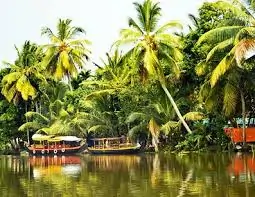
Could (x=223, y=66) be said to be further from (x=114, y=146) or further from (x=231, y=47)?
(x=114, y=146)

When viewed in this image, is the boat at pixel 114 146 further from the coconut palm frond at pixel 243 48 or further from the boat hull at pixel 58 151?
the coconut palm frond at pixel 243 48

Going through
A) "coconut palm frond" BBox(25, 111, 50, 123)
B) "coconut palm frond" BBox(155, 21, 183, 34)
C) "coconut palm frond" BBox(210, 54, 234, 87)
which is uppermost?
"coconut palm frond" BBox(155, 21, 183, 34)

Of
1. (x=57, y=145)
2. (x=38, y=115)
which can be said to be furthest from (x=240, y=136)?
(x=38, y=115)

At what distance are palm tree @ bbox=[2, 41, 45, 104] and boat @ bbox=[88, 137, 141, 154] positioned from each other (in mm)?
10254

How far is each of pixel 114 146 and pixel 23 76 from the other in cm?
1370

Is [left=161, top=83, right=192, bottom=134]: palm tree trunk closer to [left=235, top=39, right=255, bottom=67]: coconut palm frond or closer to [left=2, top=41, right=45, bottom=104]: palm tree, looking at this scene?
[left=235, top=39, right=255, bottom=67]: coconut palm frond

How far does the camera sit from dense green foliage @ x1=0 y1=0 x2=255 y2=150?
22.9 m

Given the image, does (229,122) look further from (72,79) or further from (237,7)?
(72,79)

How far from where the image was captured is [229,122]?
90.6 feet

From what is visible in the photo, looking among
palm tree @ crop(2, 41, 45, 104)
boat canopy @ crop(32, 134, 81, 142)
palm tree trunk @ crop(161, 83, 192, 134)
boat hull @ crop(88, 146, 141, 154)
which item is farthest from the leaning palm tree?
palm tree @ crop(2, 41, 45, 104)

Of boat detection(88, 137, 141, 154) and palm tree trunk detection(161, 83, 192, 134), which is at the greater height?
palm tree trunk detection(161, 83, 192, 134)

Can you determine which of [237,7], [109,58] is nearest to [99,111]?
[109,58]

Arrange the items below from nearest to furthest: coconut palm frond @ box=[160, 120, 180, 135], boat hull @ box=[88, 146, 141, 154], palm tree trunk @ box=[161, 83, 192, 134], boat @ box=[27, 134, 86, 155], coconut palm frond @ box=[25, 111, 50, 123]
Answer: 1. palm tree trunk @ box=[161, 83, 192, 134]
2. coconut palm frond @ box=[160, 120, 180, 135]
3. boat hull @ box=[88, 146, 141, 154]
4. boat @ box=[27, 134, 86, 155]
5. coconut palm frond @ box=[25, 111, 50, 123]

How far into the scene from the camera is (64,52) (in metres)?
39.6
